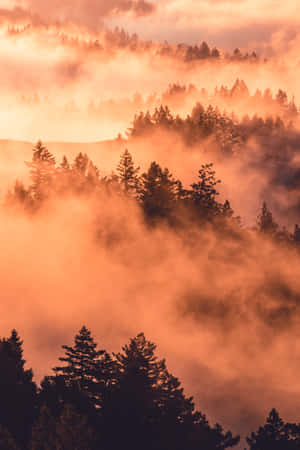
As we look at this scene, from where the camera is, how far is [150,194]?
6153 cm

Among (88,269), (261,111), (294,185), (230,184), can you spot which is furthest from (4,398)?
(261,111)

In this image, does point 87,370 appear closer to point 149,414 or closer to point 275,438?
point 149,414

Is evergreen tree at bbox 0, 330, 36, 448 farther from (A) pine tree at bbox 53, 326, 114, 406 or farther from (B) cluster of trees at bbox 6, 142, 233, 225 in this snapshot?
(B) cluster of trees at bbox 6, 142, 233, 225

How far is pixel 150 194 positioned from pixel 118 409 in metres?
35.5

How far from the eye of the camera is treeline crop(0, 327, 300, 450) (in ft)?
88.0

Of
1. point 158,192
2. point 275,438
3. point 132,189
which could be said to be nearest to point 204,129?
point 132,189

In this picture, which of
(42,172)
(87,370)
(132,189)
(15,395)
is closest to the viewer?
(15,395)

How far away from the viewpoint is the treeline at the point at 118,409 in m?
26.8

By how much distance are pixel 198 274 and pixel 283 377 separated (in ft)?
44.3

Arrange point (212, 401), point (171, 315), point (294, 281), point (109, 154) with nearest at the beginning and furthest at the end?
1. point (212, 401)
2. point (171, 315)
3. point (294, 281)
4. point (109, 154)

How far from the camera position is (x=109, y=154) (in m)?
132

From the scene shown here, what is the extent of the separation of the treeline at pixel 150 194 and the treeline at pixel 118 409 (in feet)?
106

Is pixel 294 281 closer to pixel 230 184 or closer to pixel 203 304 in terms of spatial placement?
pixel 203 304

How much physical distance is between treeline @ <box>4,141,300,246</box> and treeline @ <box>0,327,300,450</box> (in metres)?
32.3
